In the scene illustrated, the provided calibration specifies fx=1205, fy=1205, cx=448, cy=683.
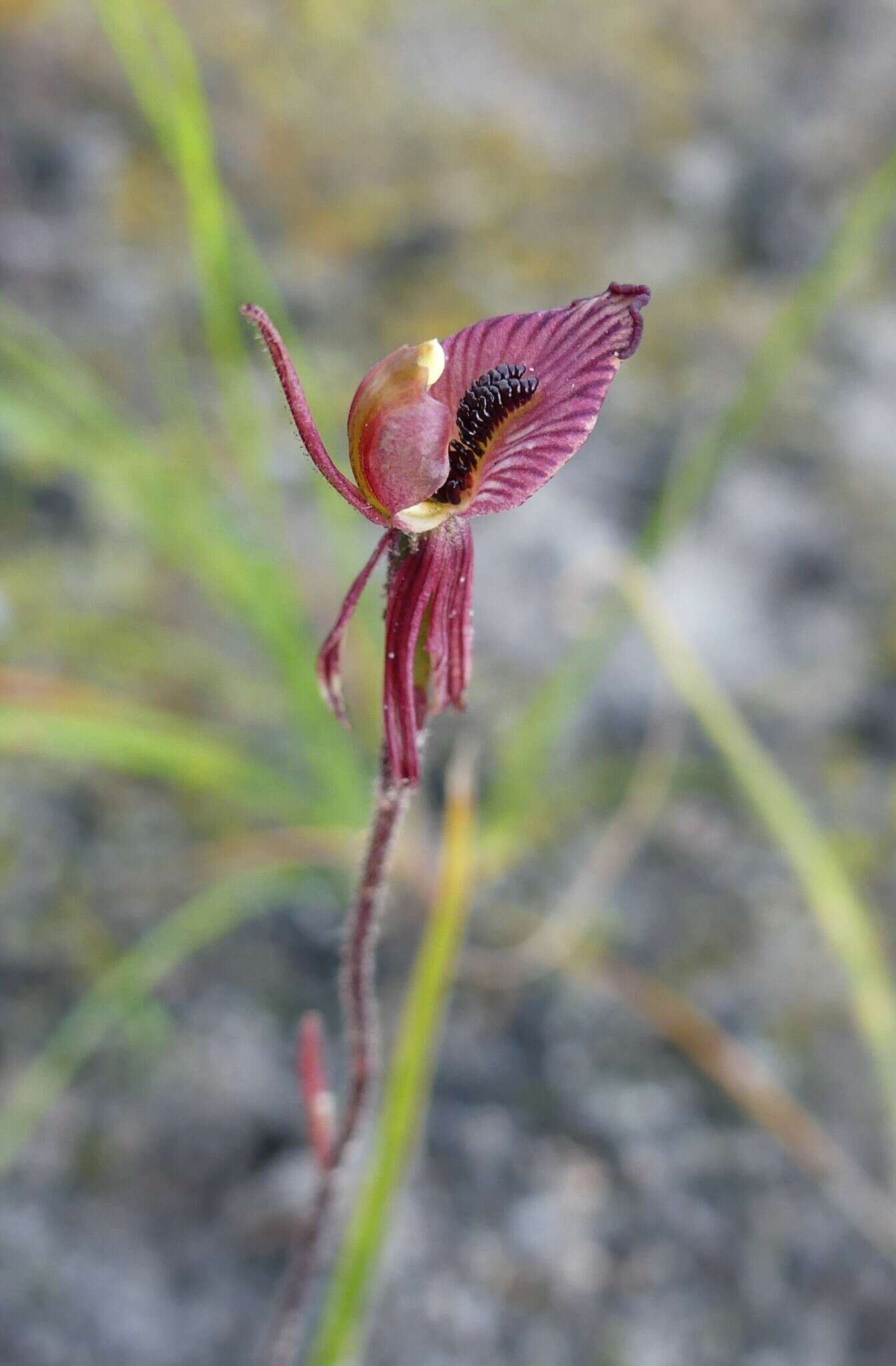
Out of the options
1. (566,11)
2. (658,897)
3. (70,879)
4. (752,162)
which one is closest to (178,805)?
(70,879)

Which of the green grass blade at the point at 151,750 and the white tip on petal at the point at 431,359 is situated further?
the green grass blade at the point at 151,750

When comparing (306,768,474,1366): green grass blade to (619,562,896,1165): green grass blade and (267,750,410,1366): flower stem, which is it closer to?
(267,750,410,1366): flower stem

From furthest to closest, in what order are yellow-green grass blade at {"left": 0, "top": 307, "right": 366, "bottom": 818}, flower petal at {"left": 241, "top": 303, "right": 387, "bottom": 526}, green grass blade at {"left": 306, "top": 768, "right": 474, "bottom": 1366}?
yellow-green grass blade at {"left": 0, "top": 307, "right": 366, "bottom": 818}
green grass blade at {"left": 306, "top": 768, "right": 474, "bottom": 1366}
flower petal at {"left": 241, "top": 303, "right": 387, "bottom": 526}

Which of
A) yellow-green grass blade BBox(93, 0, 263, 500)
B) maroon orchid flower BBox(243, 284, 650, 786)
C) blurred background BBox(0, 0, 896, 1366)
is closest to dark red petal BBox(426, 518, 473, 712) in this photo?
maroon orchid flower BBox(243, 284, 650, 786)

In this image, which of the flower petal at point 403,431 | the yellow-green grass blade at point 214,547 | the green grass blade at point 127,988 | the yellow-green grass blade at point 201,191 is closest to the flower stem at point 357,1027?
the flower petal at point 403,431

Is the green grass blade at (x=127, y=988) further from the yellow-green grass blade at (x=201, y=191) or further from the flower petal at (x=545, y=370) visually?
the flower petal at (x=545, y=370)
